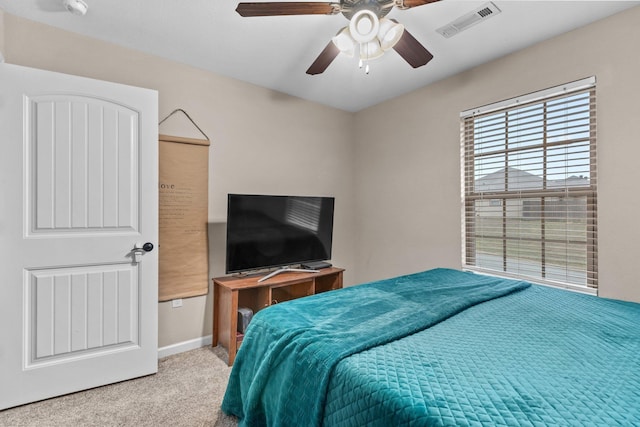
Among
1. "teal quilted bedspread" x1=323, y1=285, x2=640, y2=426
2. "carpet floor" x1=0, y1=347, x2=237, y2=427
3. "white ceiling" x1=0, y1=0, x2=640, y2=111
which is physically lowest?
"carpet floor" x1=0, y1=347, x2=237, y2=427

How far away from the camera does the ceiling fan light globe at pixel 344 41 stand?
174 centimetres

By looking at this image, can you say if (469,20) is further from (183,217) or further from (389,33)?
(183,217)

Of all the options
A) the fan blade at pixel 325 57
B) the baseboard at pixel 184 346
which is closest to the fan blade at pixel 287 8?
the fan blade at pixel 325 57

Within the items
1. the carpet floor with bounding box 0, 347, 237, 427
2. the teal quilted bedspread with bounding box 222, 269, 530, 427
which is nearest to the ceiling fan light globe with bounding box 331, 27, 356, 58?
the teal quilted bedspread with bounding box 222, 269, 530, 427

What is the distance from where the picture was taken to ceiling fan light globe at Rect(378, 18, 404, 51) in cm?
167

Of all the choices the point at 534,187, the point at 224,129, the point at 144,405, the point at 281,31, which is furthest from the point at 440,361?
→ the point at 224,129

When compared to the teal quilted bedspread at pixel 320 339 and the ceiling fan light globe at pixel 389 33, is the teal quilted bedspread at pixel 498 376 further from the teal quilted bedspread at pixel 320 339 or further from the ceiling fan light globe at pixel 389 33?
the ceiling fan light globe at pixel 389 33

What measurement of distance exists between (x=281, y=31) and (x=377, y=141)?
1.84 metres

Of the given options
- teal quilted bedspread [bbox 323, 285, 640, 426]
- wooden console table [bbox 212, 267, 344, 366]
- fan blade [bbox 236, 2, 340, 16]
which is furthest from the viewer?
wooden console table [bbox 212, 267, 344, 366]

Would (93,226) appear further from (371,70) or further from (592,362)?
(592,362)

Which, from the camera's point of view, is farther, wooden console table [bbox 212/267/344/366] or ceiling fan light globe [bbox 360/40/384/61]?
wooden console table [bbox 212/267/344/366]

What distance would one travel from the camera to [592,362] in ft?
3.54

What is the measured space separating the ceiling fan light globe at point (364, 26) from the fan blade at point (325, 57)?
197mm

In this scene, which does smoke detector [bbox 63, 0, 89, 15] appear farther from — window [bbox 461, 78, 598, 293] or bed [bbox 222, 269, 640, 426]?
window [bbox 461, 78, 598, 293]
